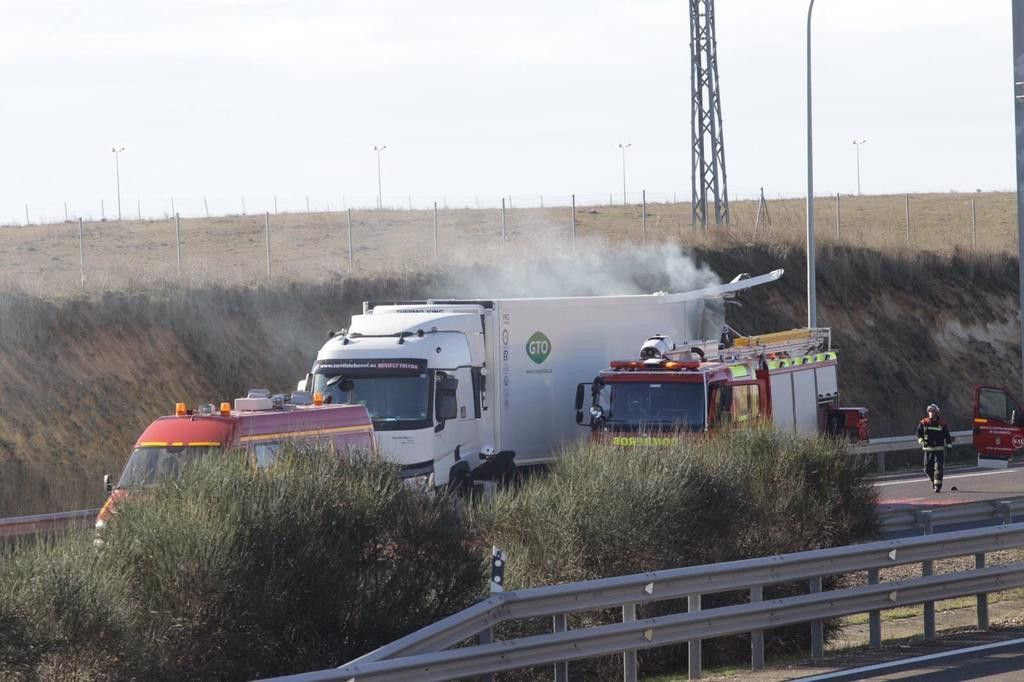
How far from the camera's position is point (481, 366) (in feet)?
69.5

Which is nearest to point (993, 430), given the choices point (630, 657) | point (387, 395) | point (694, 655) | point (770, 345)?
point (770, 345)

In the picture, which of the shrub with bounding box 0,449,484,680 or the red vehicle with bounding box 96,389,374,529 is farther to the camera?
the red vehicle with bounding box 96,389,374,529

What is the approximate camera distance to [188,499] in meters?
10.2

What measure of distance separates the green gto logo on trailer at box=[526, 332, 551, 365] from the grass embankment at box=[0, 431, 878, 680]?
26.6ft

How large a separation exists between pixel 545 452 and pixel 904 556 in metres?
10.7

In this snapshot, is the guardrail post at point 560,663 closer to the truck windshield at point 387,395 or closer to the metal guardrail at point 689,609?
the metal guardrail at point 689,609

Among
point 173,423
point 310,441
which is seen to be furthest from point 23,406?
point 310,441

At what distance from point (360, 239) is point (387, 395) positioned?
3462 cm

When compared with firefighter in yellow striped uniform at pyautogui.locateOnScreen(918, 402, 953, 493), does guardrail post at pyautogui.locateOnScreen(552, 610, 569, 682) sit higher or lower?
higher

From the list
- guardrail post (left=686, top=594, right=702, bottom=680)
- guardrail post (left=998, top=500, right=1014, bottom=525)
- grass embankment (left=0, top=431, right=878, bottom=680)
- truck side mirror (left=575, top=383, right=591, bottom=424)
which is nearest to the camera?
grass embankment (left=0, top=431, right=878, bottom=680)

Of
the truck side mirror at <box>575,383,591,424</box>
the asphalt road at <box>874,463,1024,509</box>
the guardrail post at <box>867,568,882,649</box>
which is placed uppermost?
the truck side mirror at <box>575,383,591,424</box>

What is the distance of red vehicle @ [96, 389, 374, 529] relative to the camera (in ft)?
48.1

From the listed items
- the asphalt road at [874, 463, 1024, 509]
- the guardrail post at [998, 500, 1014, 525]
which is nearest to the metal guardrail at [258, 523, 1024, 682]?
the guardrail post at [998, 500, 1014, 525]

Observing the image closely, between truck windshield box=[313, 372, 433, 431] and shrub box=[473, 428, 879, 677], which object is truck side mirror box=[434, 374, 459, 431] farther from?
shrub box=[473, 428, 879, 677]
